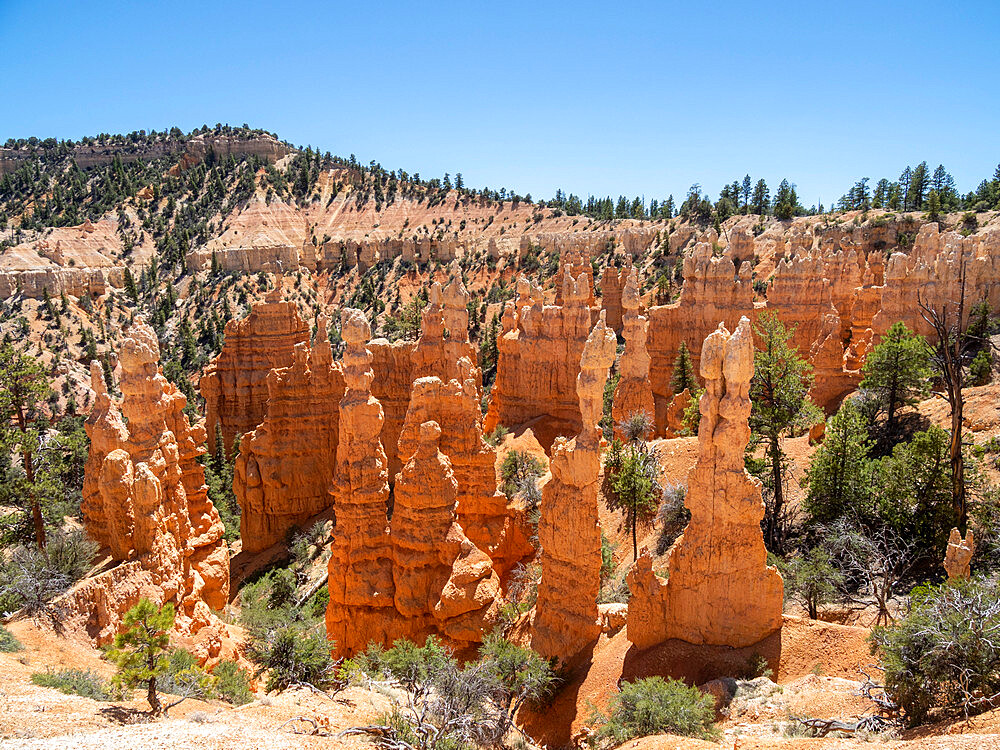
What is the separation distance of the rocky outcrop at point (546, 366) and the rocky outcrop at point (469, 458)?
9.58m

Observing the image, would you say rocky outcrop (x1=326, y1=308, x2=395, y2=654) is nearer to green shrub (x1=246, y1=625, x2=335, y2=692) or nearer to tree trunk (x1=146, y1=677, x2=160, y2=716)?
green shrub (x1=246, y1=625, x2=335, y2=692)

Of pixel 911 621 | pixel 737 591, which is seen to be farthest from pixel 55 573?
pixel 911 621

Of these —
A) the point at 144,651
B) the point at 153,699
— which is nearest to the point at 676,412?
the point at 144,651

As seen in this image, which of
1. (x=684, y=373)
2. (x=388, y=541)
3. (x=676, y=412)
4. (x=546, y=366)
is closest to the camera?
(x=388, y=541)

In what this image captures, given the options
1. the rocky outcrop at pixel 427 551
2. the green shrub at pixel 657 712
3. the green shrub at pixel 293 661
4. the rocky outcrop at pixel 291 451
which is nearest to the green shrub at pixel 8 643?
the green shrub at pixel 293 661

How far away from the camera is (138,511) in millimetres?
13766

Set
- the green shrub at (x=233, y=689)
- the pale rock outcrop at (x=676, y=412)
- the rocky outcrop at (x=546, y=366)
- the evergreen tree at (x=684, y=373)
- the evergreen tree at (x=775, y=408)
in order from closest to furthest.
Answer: the green shrub at (x=233, y=689) < the evergreen tree at (x=775, y=408) < the rocky outcrop at (x=546, y=366) < the pale rock outcrop at (x=676, y=412) < the evergreen tree at (x=684, y=373)

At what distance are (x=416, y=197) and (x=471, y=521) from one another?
108117mm

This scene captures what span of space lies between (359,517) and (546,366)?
14.6 meters

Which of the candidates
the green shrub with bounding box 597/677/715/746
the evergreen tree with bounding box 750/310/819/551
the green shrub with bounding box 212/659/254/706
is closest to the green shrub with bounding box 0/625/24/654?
the green shrub with bounding box 212/659/254/706

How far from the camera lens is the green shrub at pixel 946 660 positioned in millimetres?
9281

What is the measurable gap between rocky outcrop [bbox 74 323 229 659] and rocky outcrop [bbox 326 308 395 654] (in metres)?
3.16

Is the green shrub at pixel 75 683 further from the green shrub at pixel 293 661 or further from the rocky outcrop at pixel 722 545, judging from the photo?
the rocky outcrop at pixel 722 545

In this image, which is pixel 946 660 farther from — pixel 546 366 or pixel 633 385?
pixel 546 366
